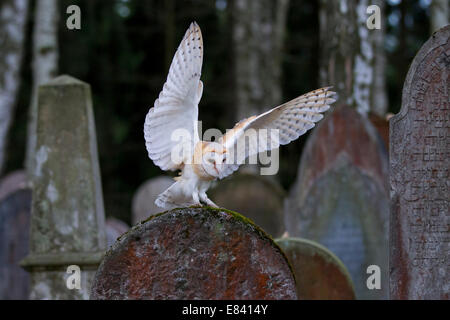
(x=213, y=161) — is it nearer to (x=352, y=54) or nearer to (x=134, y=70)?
(x=352, y=54)

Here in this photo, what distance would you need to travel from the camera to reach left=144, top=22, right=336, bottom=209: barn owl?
446 centimetres

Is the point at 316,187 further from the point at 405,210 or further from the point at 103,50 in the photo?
the point at 103,50

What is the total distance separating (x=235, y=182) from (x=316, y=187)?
7.98 ft

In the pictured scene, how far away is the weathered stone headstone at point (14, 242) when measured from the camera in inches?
342

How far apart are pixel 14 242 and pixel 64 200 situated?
2.45m

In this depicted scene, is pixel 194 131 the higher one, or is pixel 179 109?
pixel 179 109

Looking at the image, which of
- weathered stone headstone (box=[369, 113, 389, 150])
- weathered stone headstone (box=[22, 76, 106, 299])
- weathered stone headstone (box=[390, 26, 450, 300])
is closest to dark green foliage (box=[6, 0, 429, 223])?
weathered stone headstone (box=[369, 113, 389, 150])

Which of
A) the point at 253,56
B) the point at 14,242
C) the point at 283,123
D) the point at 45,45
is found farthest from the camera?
the point at 253,56

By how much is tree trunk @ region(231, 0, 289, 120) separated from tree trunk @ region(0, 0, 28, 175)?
4.09 meters

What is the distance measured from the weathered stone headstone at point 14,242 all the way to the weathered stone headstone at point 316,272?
3919 mm

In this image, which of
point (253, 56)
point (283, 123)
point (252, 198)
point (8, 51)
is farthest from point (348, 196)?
point (253, 56)

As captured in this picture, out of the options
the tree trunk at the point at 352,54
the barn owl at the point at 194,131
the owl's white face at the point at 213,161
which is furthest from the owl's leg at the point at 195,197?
the tree trunk at the point at 352,54

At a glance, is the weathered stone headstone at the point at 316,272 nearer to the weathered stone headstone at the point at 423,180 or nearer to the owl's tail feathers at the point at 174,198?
the weathered stone headstone at the point at 423,180

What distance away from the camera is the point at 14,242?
8727 millimetres
